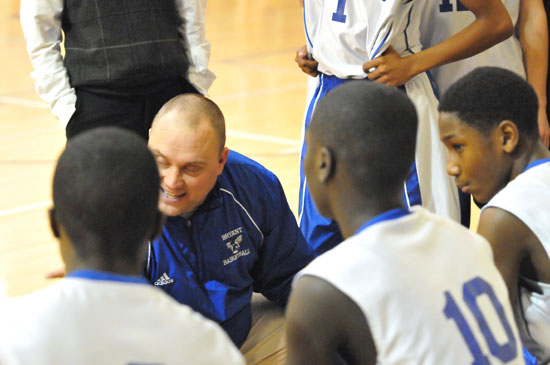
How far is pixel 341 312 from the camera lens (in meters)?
1.55

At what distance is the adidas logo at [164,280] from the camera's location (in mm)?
2311

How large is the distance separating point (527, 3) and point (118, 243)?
2.06 m

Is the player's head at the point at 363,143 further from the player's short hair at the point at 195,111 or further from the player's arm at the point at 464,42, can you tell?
the player's arm at the point at 464,42

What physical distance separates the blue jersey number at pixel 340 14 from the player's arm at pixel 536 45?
752mm

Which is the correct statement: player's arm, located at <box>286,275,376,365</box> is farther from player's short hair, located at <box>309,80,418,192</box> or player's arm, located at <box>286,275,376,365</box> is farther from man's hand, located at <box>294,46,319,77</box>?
man's hand, located at <box>294,46,319,77</box>

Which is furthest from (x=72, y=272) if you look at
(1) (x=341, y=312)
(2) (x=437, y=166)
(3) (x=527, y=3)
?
(3) (x=527, y=3)

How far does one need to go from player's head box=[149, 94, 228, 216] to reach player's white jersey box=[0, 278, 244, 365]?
0.94m

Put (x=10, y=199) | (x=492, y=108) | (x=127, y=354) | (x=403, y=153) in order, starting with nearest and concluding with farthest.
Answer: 1. (x=127, y=354)
2. (x=403, y=153)
3. (x=492, y=108)
4. (x=10, y=199)

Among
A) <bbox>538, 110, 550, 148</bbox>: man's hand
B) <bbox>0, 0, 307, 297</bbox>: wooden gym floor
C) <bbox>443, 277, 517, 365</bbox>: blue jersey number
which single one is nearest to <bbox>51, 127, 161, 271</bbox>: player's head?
<bbox>443, 277, 517, 365</bbox>: blue jersey number

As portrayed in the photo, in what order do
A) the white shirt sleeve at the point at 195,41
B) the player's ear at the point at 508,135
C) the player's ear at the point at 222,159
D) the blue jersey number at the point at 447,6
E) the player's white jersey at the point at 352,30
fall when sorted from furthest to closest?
the white shirt sleeve at the point at 195,41 → the blue jersey number at the point at 447,6 → the player's white jersey at the point at 352,30 → the player's ear at the point at 222,159 → the player's ear at the point at 508,135

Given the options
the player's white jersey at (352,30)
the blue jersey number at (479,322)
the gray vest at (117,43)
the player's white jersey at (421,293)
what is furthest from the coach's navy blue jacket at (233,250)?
the blue jersey number at (479,322)

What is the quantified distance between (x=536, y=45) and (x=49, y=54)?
161 cm

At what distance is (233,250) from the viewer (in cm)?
241

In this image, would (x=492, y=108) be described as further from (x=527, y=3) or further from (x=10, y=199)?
(x=10, y=199)
